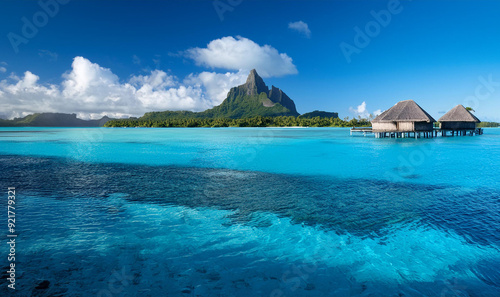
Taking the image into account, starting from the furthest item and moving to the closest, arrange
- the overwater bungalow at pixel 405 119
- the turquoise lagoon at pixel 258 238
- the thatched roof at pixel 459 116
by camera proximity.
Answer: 1. the thatched roof at pixel 459 116
2. the overwater bungalow at pixel 405 119
3. the turquoise lagoon at pixel 258 238

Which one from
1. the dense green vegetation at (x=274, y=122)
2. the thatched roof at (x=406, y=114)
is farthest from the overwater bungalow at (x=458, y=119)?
the dense green vegetation at (x=274, y=122)

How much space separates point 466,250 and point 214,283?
5566 mm

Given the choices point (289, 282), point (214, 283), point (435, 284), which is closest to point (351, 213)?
point (435, 284)

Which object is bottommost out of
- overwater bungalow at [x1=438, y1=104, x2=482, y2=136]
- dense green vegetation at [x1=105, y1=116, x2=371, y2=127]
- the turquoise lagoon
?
the turquoise lagoon

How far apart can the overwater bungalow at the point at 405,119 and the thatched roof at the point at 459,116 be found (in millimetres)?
7348

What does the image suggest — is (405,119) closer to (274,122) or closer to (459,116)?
A: (459,116)

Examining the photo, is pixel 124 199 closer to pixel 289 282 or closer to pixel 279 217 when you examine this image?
pixel 279 217

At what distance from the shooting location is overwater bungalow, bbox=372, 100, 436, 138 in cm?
4078

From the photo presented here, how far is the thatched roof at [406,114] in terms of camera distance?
40406mm

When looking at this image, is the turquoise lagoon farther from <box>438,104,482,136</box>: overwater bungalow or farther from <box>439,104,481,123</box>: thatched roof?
<box>438,104,482,136</box>: overwater bungalow

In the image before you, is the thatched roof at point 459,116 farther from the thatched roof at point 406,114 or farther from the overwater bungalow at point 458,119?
the thatched roof at point 406,114

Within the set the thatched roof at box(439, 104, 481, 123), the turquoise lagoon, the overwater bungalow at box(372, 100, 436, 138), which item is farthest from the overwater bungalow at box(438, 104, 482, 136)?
the turquoise lagoon

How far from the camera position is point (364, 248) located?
243 inches

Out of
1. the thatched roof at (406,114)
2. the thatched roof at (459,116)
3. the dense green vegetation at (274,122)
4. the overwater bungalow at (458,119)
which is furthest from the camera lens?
the dense green vegetation at (274,122)
